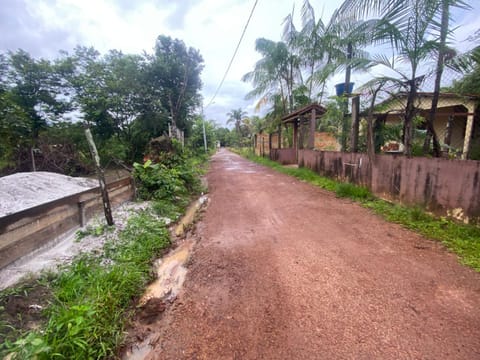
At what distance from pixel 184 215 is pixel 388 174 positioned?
4.33 m

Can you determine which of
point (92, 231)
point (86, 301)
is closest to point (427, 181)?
point (86, 301)

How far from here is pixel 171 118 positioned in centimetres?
1198

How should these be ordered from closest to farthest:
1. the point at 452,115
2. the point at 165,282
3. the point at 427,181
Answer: the point at 165,282
the point at 427,181
the point at 452,115

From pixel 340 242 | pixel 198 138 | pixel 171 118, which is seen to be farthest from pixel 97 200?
pixel 198 138

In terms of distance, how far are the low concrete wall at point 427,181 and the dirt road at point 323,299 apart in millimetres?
828

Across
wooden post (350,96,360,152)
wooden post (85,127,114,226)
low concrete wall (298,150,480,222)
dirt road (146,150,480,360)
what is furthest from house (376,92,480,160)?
wooden post (85,127,114,226)

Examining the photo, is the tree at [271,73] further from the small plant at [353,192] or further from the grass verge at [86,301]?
the grass verge at [86,301]

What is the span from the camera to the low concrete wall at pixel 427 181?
2.79 metres

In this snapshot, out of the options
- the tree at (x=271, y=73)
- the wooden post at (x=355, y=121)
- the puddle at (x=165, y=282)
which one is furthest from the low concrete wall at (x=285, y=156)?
the puddle at (x=165, y=282)

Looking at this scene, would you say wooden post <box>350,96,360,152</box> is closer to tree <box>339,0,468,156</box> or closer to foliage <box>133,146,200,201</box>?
tree <box>339,0,468,156</box>

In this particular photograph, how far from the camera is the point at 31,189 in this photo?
10.1 ft

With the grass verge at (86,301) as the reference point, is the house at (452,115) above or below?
above

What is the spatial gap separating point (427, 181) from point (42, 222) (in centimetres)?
574

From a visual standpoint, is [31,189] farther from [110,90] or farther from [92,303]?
[110,90]
